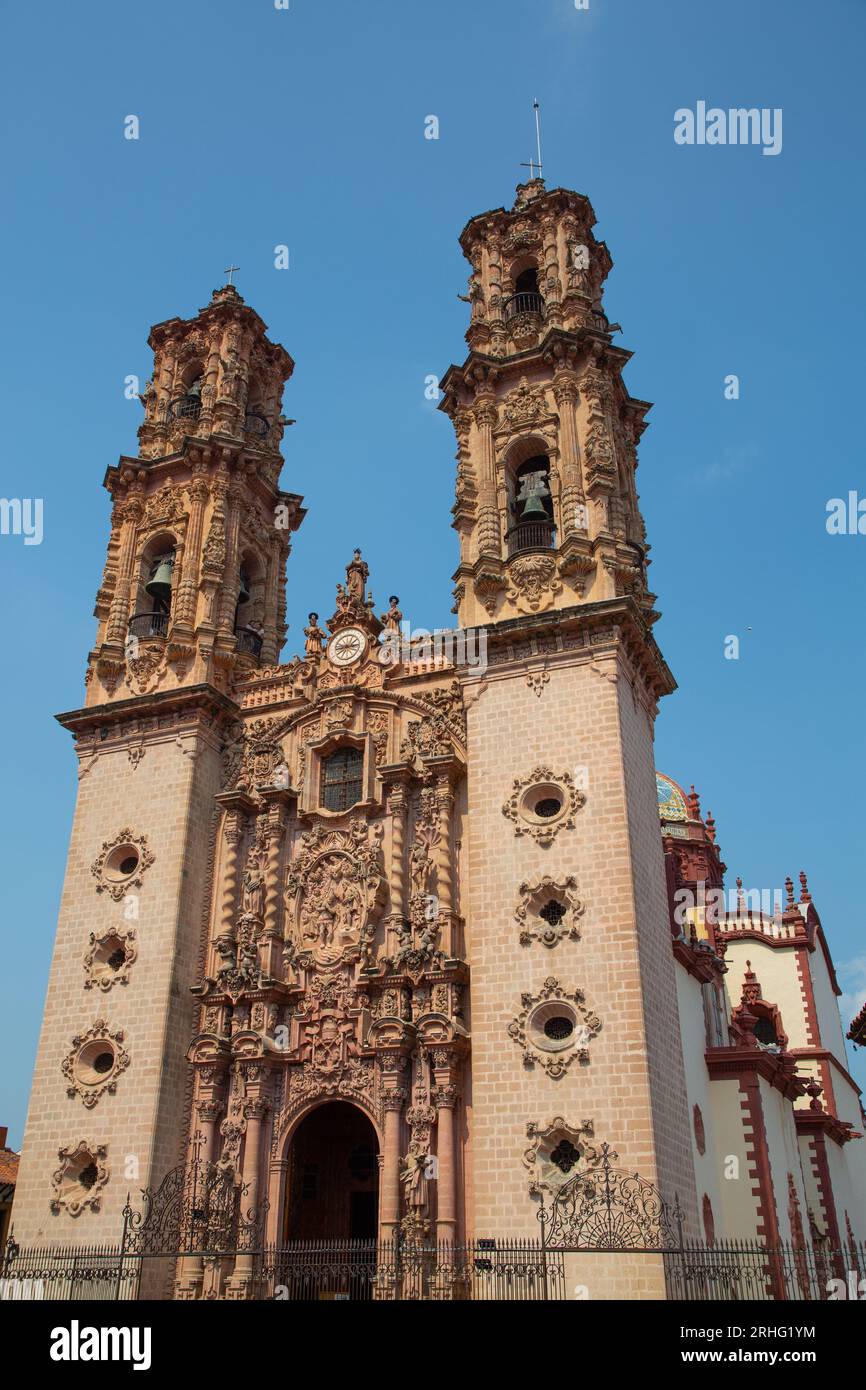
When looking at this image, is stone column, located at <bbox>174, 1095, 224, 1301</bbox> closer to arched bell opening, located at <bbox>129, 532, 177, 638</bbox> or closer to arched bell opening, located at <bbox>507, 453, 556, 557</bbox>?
arched bell opening, located at <bbox>129, 532, 177, 638</bbox>

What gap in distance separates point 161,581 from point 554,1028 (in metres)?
16.7

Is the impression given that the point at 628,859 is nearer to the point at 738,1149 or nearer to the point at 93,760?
the point at 738,1149

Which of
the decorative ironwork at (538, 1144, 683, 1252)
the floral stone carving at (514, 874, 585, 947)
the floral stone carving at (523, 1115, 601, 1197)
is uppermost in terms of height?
the floral stone carving at (514, 874, 585, 947)

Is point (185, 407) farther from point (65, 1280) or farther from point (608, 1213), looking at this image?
point (608, 1213)

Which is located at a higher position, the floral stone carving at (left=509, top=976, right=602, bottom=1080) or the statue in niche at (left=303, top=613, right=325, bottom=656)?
the statue in niche at (left=303, top=613, right=325, bottom=656)

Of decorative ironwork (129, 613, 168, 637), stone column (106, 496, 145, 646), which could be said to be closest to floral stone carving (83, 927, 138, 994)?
stone column (106, 496, 145, 646)

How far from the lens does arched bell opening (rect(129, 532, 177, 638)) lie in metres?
31.5

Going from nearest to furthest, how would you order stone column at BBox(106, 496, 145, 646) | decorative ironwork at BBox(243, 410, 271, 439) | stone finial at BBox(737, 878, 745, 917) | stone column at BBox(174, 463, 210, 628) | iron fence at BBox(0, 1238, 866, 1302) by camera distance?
iron fence at BBox(0, 1238, 866, 1302) < stone column at BBox(174, 463, 210, 628) < stone column at BBox(106, 496, 145, 646) < decorative ironwork at BBox(243, 410, 271, 439) < stone finial at BBox(737, 878, 745, 917)

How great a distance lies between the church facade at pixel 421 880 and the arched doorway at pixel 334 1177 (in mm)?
80

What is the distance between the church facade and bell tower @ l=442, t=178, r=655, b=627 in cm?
9

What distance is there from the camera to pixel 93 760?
1161 inches

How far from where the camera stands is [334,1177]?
25828mm

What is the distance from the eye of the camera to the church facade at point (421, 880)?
2184 cm
